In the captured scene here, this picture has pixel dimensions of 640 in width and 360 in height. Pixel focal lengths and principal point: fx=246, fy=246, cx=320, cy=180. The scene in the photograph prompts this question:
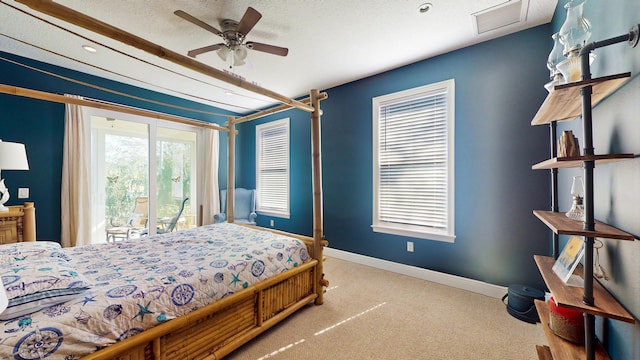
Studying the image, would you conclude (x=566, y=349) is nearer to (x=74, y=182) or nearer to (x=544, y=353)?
(x=544, y=353)

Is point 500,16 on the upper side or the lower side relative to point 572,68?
upper

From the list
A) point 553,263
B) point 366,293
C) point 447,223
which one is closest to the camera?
point 553,263

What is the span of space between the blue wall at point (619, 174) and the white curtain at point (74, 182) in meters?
5.03

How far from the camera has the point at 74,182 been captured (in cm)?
328

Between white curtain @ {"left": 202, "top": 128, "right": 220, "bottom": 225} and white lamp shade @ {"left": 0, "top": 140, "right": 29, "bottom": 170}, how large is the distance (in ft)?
7.95

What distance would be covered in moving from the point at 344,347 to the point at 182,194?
407cm

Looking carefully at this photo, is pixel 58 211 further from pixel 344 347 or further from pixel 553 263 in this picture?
pixel 553 263

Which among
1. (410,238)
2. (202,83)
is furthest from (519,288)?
(202,83)

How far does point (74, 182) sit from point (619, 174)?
509cm

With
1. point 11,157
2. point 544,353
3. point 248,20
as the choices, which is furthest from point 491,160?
point 11,157

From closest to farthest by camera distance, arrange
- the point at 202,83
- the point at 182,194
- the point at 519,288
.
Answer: the point at 519,288, the point at 202,83, the point at 182,194

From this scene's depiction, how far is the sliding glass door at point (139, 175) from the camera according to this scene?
3.66 metres

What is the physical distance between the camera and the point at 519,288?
227 centimetres

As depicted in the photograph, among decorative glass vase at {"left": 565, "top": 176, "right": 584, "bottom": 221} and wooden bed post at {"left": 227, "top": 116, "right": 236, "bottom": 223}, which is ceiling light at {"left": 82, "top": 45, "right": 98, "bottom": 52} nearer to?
wooden bed post at {"left": 227, "top": 116, "right": 236, "bottom": 223}
